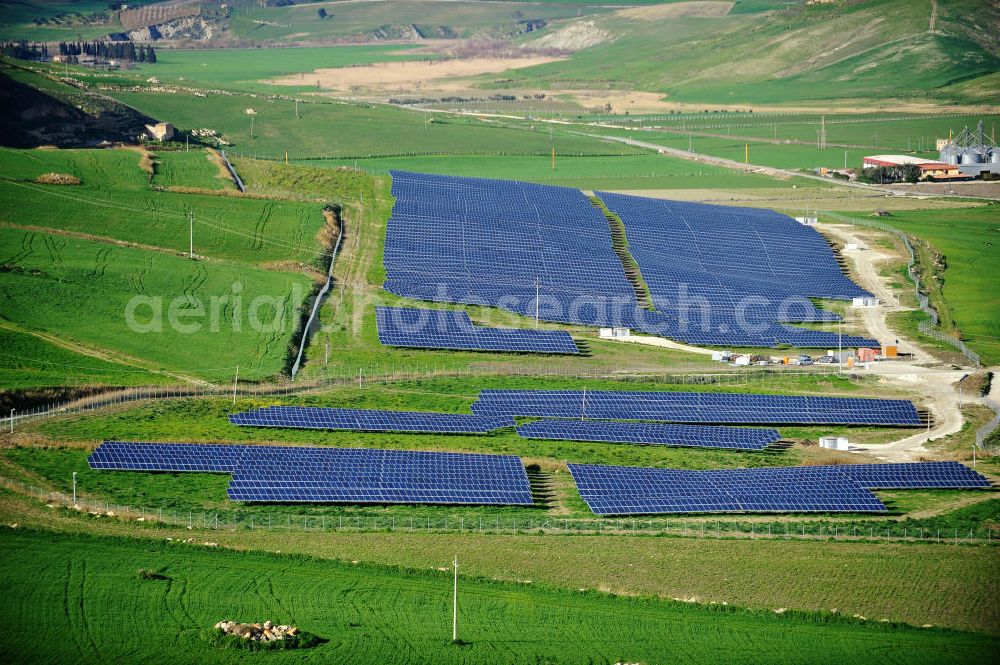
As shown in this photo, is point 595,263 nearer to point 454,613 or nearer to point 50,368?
point 50,368

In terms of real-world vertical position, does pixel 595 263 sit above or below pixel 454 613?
above

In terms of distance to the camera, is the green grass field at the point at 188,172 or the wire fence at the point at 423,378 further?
the green grass field at the point at 188,172

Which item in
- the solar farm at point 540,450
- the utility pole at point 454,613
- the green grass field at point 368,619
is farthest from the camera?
the solar farm at point 540,450

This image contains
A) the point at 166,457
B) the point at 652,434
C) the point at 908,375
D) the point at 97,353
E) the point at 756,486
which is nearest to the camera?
the point at 756,486

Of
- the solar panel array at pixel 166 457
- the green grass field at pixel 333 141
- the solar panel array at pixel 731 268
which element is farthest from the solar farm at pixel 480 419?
the green grass field at pixel 333 141

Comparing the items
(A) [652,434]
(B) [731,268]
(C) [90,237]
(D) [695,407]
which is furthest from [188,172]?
(A) [652,434]

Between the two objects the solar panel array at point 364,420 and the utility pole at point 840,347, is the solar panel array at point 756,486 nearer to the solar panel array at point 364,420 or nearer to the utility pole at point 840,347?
the solar panel array at point 364,420
